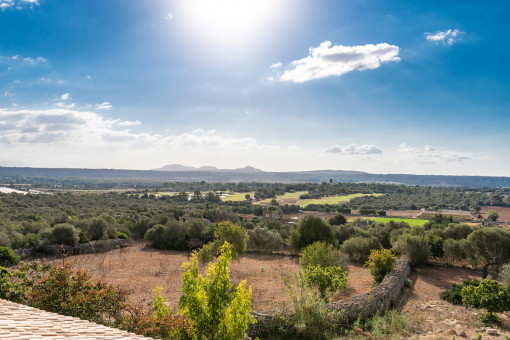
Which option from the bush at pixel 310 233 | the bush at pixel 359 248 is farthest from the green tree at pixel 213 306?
the bush at pixel 359 248

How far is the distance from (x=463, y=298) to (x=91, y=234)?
35911mm

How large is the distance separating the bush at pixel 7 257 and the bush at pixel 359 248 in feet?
98.2

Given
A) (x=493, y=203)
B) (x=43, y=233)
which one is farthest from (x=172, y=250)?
(x=493, y=203)

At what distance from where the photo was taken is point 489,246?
22641 mm

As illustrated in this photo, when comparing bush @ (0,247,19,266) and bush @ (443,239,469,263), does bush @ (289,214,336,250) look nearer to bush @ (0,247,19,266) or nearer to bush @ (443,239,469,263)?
bush @ (443,239,469,263)

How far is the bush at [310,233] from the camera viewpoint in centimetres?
2802

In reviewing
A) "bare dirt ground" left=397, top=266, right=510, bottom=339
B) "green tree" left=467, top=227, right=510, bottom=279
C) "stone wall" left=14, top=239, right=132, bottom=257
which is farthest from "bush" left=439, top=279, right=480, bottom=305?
"stone wall" left=14, top=239, right=132, bottom=257

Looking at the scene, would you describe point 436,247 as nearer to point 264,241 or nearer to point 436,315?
point 436,315

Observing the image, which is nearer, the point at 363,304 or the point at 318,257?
the point at 363,304

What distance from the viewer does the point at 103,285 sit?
9.45 meters

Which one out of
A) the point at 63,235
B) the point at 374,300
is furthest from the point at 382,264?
the point at 63,235

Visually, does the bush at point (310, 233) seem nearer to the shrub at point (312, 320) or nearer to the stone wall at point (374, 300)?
the stone wall at point (374, 300)

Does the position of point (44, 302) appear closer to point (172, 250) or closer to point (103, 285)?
point (103, 285)

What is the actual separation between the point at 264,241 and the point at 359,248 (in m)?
10.8
